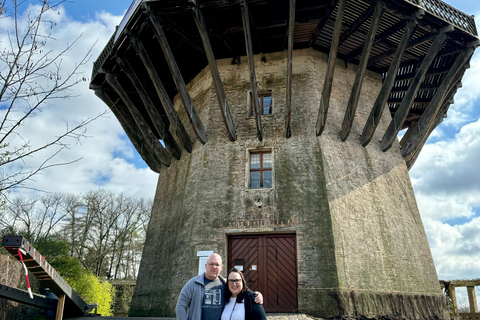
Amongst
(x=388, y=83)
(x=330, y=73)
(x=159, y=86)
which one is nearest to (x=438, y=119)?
(x=388, y=83)

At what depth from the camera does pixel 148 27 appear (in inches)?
452

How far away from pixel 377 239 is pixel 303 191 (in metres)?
2.41

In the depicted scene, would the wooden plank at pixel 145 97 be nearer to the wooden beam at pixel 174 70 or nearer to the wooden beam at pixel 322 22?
the wooden beam at pixel 174 70

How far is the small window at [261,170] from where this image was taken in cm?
1157

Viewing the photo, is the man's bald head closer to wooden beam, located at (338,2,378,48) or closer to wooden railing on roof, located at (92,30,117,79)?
wooden beam, located at (338,2,378,48)

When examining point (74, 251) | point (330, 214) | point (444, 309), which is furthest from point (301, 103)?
point (74, 251)

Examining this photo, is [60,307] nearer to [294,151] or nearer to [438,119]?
[294,151]

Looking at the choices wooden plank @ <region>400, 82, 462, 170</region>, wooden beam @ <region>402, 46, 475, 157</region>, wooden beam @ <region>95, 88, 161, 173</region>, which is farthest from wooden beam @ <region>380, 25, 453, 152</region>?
wooden beam @ <region>95, 88, 161, 173</region>

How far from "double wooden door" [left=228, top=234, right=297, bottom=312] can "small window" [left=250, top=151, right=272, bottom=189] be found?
1.51 m

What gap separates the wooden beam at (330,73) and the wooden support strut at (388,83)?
1.52 meters

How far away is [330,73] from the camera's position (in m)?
10.3

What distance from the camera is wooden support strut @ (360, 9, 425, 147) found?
1040cm

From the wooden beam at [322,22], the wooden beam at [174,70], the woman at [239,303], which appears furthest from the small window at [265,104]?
the woman at [239,303]

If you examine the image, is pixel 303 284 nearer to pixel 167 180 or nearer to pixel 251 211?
pixel 251 211
